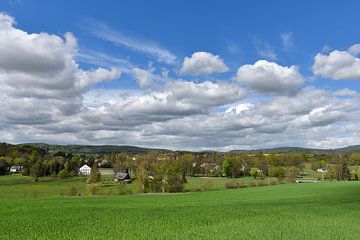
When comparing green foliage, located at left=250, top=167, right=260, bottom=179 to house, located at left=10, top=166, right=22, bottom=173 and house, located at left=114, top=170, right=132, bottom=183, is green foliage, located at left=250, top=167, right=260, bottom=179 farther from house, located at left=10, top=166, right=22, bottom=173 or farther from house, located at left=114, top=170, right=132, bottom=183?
house, located at left=10, top=166, right=22, bottom=173

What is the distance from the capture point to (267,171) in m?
145

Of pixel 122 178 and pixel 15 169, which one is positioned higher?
pixel 15 169

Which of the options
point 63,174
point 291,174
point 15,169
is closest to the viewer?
point 291,174

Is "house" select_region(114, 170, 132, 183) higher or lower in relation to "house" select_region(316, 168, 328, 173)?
lower

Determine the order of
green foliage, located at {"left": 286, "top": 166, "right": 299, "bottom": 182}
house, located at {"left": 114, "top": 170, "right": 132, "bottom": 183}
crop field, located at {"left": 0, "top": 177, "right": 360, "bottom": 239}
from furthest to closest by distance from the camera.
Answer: house, located at {"left": 114, "top": 170, "right": 132, "bottom": 183} → green foliage, located at {"left": 286, "top": 166, "right": 299, "bottom": 182} → crop field, located at {"left": 0, "top": 177, "right": 360, "bottom": 239}

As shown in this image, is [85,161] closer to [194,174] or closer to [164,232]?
[194,174]

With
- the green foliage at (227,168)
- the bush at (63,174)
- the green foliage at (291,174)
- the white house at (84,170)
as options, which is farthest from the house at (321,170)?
the bush at (63,174)

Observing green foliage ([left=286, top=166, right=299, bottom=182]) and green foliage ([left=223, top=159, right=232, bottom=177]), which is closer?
green foliage ([left=286, top=166, right=299, bottom=182])

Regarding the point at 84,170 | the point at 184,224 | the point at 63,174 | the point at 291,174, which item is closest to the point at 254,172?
the point at 291,174

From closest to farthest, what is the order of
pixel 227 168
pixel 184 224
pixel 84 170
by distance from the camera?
1. pixel 184 224
2. pixel 227 168
3. pixel 84 170

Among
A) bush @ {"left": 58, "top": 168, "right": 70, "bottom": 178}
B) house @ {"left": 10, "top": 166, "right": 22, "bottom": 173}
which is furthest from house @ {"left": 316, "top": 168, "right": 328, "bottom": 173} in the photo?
house @ {"left": 10, "top": 166, "right": 22, "bottom": 173}

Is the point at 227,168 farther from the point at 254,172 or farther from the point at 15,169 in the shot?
the point at 15,169

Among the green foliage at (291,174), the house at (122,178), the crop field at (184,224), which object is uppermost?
the green foliage at (291,174)

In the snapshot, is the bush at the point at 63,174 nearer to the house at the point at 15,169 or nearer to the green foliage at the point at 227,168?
the house at the point at 15,169
